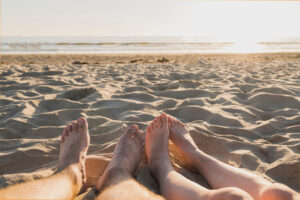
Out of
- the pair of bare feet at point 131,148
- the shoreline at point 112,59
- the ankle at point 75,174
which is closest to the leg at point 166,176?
the pair of bare feet at point 131,148

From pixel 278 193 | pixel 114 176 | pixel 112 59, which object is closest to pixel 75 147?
pixel 114 176

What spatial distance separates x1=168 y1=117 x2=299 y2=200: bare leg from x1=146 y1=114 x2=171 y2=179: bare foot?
0.27 ft

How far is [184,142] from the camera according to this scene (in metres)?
1.91

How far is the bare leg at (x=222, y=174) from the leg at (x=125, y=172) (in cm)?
32

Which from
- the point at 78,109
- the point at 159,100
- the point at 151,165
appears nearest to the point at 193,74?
the point at 159,100

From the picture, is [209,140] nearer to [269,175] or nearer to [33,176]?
[269,175]

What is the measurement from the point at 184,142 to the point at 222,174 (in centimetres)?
51

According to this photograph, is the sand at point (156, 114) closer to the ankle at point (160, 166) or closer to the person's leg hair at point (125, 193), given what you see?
the ankle at point (160, 166)

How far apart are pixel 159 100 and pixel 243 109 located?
36.9 inches

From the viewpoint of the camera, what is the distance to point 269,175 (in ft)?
5.19

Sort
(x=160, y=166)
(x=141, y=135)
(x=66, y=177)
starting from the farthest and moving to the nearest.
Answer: (x=141, y=135)
(x=160, y=166)
(x=66, y=177)

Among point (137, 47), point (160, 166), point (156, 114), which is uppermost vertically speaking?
point (137, 47)

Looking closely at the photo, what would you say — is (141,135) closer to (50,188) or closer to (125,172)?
(125,172)

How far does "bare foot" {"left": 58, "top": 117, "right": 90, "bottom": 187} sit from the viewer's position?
5.11 feet
